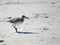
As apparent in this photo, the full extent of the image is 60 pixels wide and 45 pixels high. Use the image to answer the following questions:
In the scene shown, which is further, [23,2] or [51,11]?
[23,2]

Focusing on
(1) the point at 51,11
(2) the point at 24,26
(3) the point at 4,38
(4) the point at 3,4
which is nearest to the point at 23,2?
(4) the point at 3,4

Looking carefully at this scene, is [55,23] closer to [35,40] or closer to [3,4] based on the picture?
[35,40]

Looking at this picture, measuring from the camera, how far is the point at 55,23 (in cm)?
545

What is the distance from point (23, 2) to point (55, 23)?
8.28 feet

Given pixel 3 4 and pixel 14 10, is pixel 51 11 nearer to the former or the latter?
pixel 14 10

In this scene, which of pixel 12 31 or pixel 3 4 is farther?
pixel 3 4

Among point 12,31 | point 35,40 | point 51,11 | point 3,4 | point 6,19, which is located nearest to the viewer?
point 35,40

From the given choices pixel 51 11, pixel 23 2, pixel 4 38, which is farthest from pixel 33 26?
pixel 23 2

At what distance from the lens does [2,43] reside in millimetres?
4570

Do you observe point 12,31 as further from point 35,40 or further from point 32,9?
point 32,9

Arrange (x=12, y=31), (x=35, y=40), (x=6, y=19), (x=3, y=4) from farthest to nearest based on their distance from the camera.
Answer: (x=3, y=4)
(x=6, y=19)
(x=12, y=31)
(x=35, y=40)

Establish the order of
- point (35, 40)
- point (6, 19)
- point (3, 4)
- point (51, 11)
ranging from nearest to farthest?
point (35, 40) < point (6, 19) < point (51, 11) < point (3, 4)

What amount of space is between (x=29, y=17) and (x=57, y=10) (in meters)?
0.97

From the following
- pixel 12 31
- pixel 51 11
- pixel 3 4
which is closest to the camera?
pixel 12 31
